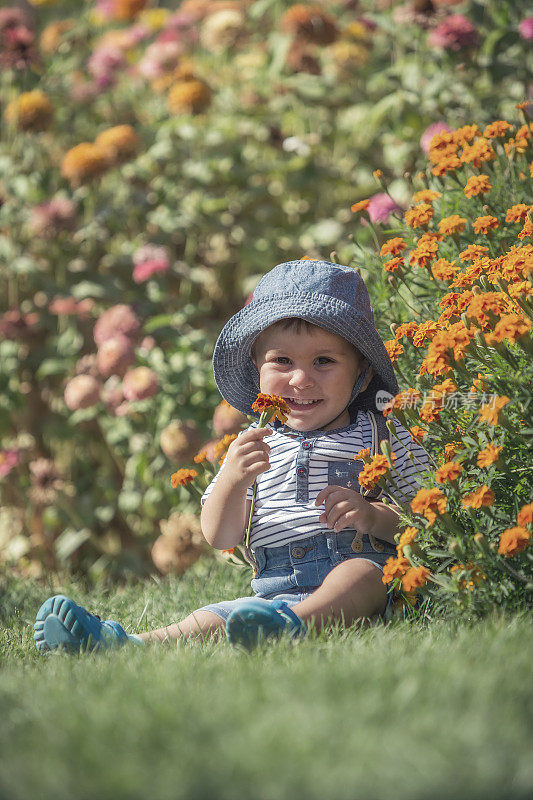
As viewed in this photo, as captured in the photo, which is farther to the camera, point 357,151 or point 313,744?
point 357,151

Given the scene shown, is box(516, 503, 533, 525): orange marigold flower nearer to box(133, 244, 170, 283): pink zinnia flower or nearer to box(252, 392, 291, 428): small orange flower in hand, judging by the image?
box(252, 392, 291, 428): small orange flower in hand

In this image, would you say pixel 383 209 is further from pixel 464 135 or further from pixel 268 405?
pixel 268 405

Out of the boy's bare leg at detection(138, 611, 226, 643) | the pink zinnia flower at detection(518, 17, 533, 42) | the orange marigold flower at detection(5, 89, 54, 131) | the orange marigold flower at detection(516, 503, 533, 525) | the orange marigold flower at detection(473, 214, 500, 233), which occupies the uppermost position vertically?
the orange marigold flower at detection(5, 89, 54, 131)

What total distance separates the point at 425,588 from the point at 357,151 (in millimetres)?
2748

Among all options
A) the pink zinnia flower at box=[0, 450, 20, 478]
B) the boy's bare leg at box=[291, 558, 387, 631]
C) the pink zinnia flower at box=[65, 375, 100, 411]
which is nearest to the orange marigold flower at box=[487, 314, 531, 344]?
the boy's bare leg at box=[291, 558, 387, 631]

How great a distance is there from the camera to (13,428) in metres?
4.24

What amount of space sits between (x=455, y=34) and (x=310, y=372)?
192 cm

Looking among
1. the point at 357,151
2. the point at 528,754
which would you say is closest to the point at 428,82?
the point at 357,151

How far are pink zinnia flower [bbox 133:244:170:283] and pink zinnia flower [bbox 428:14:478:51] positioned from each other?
4.51ft

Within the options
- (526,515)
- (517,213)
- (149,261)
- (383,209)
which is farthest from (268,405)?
(149,261)

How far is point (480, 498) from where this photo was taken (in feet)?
5.46

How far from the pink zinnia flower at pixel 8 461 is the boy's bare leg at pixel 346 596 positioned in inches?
88.2

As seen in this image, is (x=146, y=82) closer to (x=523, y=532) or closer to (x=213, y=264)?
(x=213, y=264)

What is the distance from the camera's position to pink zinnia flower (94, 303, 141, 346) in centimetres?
362
